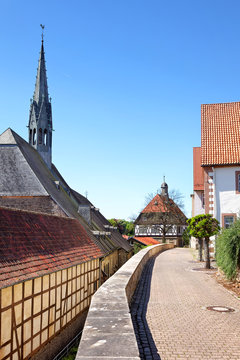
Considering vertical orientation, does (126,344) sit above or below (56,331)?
above

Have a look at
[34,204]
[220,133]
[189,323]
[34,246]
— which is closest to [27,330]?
[34,246]

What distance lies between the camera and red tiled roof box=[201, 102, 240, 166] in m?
25.3

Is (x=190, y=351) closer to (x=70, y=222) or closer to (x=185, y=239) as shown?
(x=70, y=222)

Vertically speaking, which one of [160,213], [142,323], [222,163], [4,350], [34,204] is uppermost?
[222,163]

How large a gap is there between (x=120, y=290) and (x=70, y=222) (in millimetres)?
14066

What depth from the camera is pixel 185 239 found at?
196 ft

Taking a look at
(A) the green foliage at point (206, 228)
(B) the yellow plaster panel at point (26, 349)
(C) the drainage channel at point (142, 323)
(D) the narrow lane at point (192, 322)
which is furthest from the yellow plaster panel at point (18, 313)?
(A) the green foliage at point (206, 228)

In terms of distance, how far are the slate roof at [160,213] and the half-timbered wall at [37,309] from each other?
139ft

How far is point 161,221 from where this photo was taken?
61.6 m

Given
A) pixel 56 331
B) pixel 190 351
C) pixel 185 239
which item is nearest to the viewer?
pixel 190 351

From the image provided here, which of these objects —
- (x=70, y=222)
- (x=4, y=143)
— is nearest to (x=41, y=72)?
(x=4, y=143)

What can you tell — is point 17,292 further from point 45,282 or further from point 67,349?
point 67,349

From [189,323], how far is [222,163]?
60.2 feet

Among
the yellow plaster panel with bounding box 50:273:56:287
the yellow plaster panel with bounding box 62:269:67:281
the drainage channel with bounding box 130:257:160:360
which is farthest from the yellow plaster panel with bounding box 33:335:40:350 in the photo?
the drainage channel with bounding box 130:257:160:360
